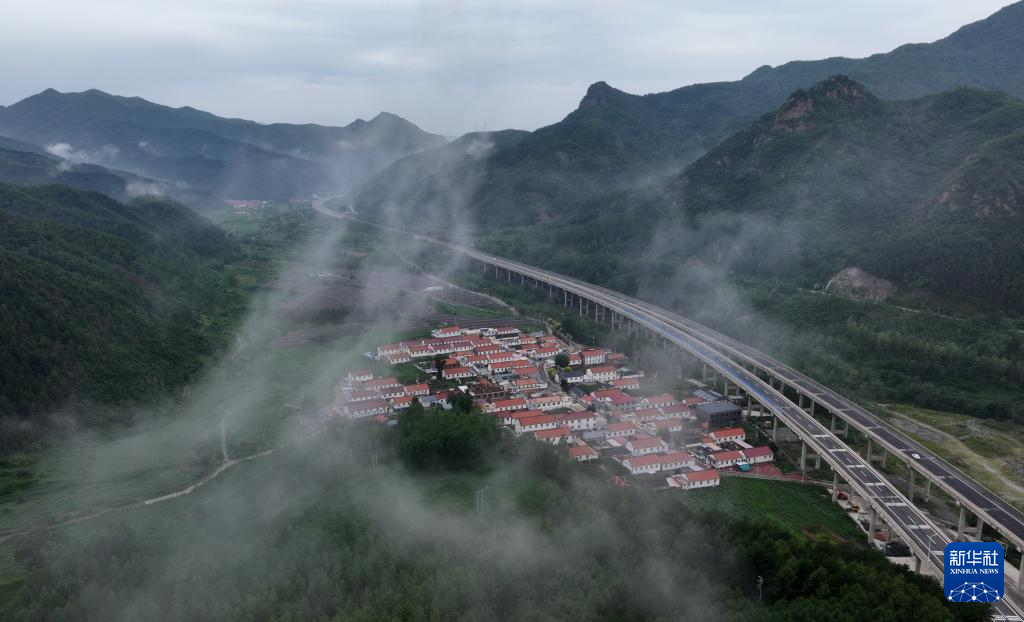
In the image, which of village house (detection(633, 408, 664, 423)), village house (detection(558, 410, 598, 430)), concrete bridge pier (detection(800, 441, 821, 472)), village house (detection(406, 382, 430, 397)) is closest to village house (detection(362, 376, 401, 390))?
village house (detection(406, 382, 430, 397))

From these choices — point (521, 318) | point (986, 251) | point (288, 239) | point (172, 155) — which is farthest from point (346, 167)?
point (986, 251)

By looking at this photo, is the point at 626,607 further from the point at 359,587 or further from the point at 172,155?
the point at 172,155

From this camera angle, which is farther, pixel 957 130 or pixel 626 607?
pixel 957 130

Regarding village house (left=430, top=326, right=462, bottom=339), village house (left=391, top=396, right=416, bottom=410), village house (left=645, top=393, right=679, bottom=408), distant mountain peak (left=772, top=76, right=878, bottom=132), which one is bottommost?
village house (left=645, top=393, right=679, bottom=408)

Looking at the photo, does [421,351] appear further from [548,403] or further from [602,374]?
[602,374]

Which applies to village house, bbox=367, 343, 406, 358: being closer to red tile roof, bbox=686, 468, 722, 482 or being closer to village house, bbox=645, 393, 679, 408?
village house, bbox=645, 393, 679, 408

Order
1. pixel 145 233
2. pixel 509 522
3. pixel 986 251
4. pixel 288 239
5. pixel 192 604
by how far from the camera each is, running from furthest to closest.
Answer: pixel 288 239 < pixel 145 233 < pixel 986 251 < pixel 509 522 < pixel 192 604
